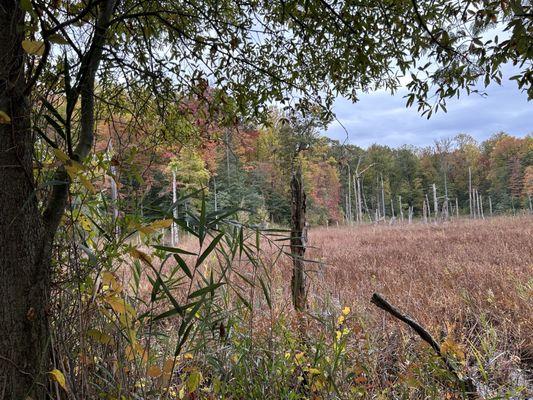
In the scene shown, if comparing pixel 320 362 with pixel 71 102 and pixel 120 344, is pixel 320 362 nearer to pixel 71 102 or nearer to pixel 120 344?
pixel 120 344

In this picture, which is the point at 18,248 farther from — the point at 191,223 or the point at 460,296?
the point at 460,296

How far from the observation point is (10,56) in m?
1.22

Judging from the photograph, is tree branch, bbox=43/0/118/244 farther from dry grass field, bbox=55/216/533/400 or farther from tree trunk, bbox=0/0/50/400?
dry grass field, bbox=55/216/533/400

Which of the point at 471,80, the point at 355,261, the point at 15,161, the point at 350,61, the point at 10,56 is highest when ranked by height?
the point at 350,61

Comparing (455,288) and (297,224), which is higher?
(297,224)

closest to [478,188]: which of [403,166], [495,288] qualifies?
[403,166]

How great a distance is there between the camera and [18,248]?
117cm

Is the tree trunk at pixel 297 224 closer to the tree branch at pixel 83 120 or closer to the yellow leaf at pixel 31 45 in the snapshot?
the tree branch at pixel 83 120

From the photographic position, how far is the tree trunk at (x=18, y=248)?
1.14 m

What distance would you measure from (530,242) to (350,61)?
380 inches

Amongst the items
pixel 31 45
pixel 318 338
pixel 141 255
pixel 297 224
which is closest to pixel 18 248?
pixel 141 255

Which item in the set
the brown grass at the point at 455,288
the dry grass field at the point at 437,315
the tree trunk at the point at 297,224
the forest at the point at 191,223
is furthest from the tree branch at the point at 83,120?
the tree trunk at the point at 297,224

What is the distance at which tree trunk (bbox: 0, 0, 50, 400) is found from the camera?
1.14m

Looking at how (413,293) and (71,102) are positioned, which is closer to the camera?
(71,102)
